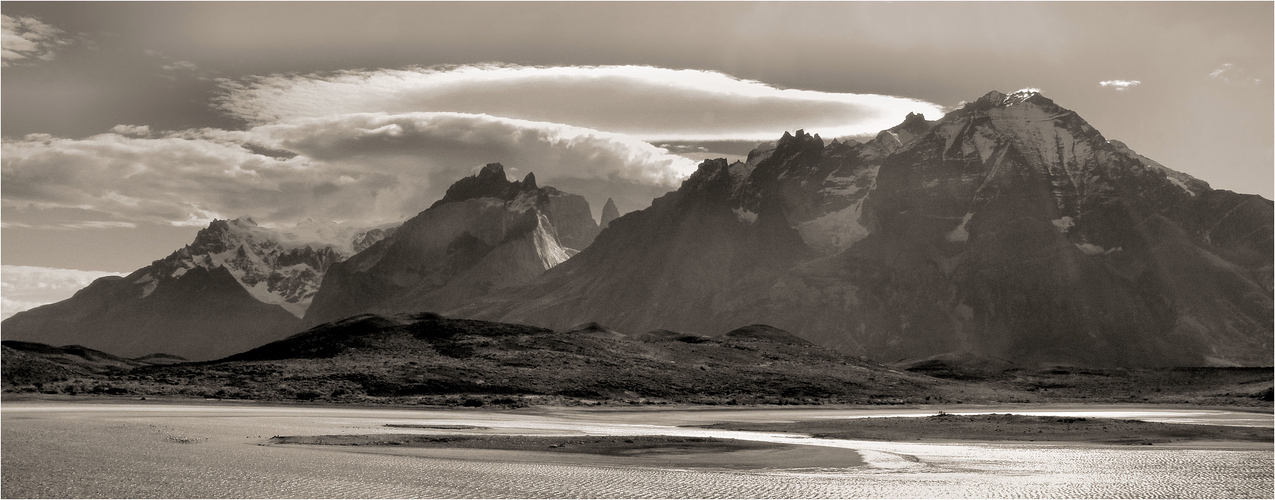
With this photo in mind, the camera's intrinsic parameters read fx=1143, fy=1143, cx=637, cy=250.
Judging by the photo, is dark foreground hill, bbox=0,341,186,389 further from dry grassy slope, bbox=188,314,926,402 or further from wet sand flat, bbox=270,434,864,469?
wet sand flat, bbox=270,434,864,469

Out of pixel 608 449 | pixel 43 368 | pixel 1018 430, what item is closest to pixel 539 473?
pixel 608 449

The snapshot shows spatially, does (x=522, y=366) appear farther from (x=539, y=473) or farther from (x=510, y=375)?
(x=539, y=473)

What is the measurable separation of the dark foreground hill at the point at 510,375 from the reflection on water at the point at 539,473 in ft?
204

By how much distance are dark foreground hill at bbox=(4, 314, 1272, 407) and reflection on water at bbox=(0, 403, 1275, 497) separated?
6215 cm

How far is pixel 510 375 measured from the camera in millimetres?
135625

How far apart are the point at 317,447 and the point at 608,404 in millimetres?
70980

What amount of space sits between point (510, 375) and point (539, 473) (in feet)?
334

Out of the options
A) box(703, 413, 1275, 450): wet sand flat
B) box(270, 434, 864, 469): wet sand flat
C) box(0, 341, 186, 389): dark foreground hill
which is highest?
box(0, 341, 186, 389): dark foreground hill

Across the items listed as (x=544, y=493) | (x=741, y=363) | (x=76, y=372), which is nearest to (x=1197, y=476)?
(x=544, y=493)

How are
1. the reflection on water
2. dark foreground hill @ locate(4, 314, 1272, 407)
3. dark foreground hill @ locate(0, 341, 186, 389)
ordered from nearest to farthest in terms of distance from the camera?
the reflection on water < dark foreground hill @ locate(0, 341, 186, 389) < dark foreground hill @ locate(4, 314, 1272, 407)

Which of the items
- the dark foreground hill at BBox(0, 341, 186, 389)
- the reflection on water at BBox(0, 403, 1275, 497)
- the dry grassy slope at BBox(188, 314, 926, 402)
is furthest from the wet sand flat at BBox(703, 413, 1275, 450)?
the dark foreground hill at BBox(0, 341, 186, 389)

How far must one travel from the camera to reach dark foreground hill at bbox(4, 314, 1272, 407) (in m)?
116

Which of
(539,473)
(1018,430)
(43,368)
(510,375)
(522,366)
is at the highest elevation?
(43,368)

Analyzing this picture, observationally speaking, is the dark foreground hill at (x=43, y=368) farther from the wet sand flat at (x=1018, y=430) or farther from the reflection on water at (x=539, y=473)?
the wet sand flat at (x=1018, y=430)
